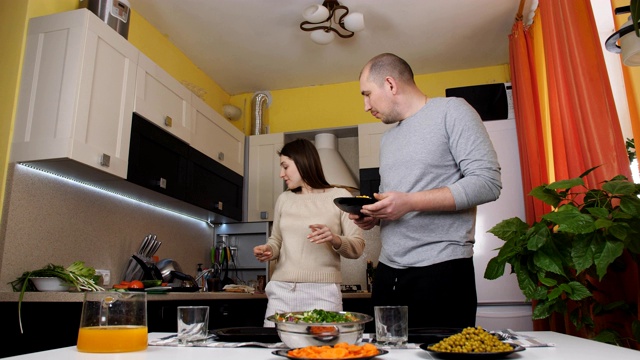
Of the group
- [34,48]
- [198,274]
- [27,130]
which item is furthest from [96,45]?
[198,274]

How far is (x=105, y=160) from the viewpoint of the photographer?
7.44 ft

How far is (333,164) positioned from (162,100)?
128 cm

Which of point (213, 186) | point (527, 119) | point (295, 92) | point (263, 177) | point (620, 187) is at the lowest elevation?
point (620, 187)

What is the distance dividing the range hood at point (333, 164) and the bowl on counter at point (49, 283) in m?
1.85

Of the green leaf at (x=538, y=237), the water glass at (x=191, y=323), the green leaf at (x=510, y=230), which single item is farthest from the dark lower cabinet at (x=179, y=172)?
the green leaf at (x=538, y=237)

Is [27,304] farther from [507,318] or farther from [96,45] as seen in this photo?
[507,318]

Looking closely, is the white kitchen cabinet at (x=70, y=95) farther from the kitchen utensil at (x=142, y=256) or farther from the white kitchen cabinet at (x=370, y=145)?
the white kitchen cabinet at (x=370, y=145)

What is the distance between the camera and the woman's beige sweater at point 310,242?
73.2 inches

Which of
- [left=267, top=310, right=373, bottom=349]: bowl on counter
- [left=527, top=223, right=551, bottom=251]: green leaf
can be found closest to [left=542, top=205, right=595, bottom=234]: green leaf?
[left=527, top=223, right=551, bottom=251]: green leaf

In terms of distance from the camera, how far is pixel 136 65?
2.59 m

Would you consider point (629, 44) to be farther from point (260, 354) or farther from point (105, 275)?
point (105, 275)

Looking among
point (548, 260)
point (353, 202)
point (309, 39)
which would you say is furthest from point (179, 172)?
point (548, 260)

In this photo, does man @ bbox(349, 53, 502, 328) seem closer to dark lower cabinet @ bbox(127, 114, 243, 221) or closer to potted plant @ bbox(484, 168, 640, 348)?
potted plant @ bbox(484, 168, 640, 348)

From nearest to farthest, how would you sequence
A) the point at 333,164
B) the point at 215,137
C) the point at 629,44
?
the point at 629,44, the point at 215,137, the point at 333,164
